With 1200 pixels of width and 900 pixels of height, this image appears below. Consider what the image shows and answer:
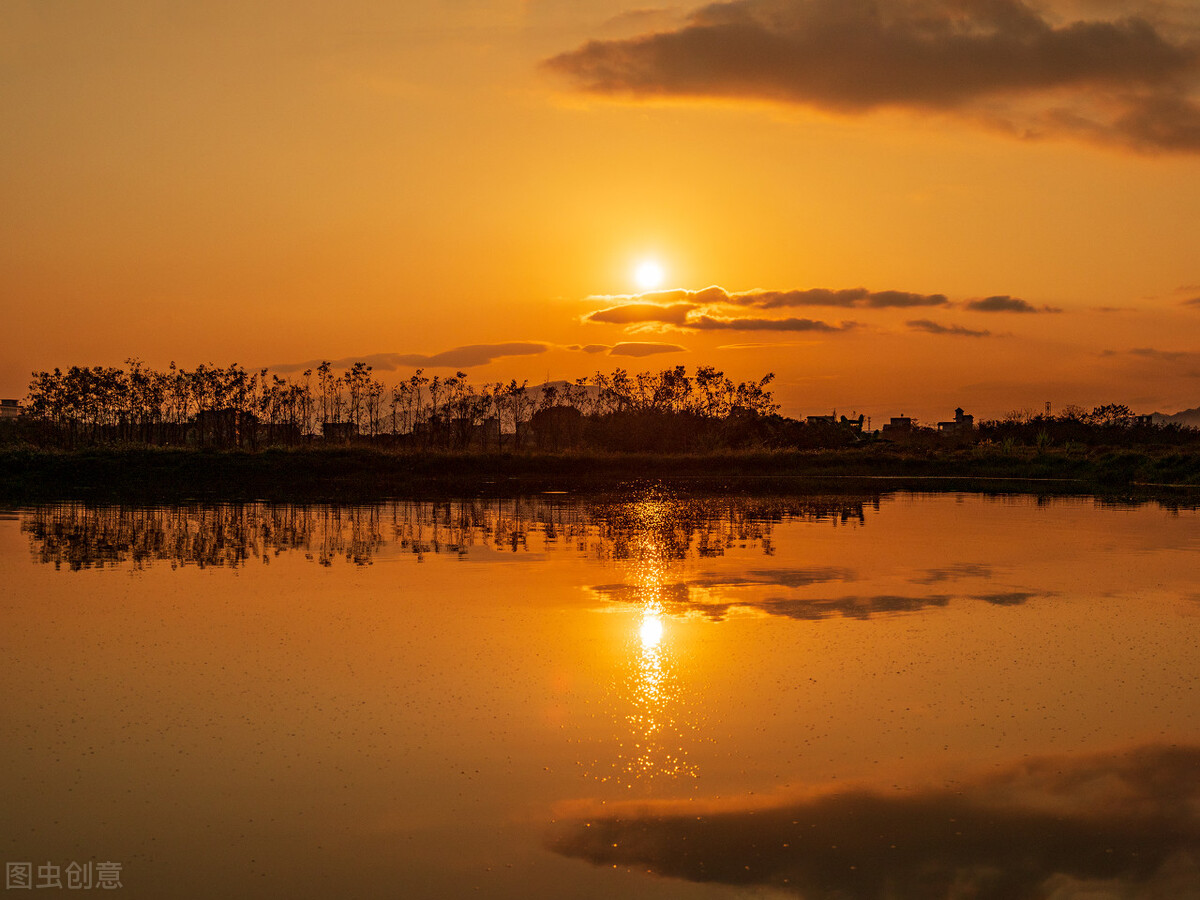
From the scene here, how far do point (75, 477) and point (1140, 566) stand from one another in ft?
117

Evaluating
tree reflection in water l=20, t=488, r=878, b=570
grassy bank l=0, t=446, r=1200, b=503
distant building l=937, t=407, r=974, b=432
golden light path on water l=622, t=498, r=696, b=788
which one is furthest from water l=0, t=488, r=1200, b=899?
distant building l=937, t=407, r=974, b=432

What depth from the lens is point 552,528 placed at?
23.7 m

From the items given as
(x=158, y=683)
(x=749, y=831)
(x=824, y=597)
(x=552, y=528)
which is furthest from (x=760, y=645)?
(x=552, y=528)

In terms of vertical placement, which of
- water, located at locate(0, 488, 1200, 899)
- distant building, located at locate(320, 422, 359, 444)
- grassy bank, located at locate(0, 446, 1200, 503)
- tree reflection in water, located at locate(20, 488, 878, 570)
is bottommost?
water, located at locate(0, 488, 1200, 899)

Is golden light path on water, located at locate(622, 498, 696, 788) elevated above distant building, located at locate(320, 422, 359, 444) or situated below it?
below

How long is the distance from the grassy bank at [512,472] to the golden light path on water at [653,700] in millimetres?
20210

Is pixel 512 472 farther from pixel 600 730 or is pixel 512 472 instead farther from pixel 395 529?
pixel 600 730

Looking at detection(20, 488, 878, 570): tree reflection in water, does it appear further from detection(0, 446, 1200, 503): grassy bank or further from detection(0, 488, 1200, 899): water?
detection(0, 446, 1200, 503): grassy bank

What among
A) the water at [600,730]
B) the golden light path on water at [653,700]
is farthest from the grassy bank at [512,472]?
the golden light path on water at [653,700]

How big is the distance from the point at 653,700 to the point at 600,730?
A: 0.98 meters

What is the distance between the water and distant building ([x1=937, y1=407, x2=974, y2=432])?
7000cm

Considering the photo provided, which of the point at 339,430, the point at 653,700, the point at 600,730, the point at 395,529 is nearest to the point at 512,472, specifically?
the point at 339,430

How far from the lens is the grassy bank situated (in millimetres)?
37594

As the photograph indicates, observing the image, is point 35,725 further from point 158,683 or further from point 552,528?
point 552,528
